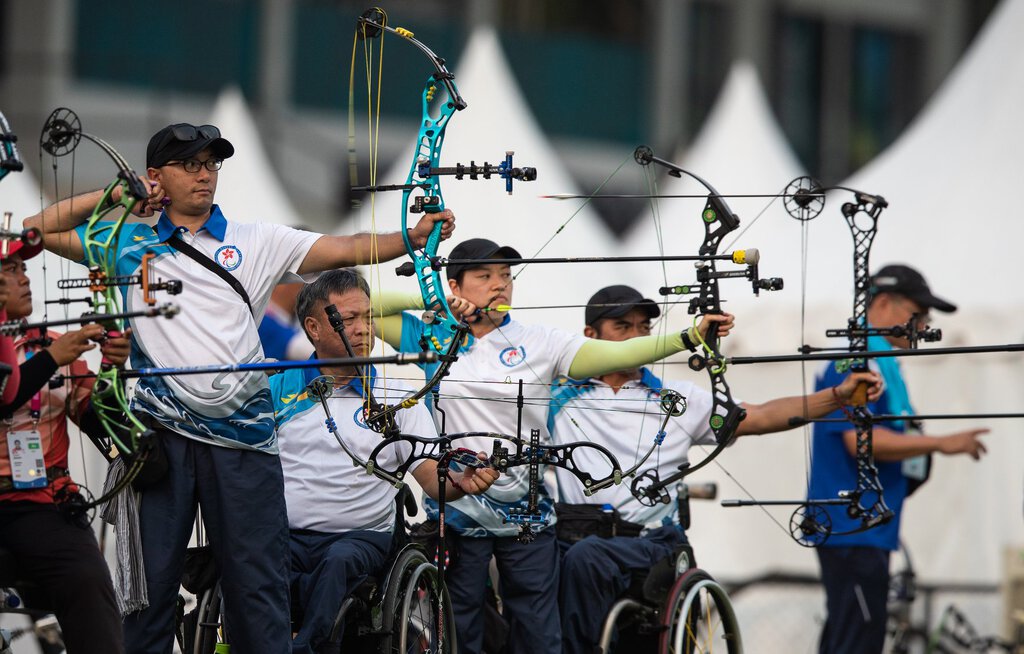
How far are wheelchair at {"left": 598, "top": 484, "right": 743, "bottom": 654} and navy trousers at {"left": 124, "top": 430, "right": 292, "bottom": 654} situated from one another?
154 cm

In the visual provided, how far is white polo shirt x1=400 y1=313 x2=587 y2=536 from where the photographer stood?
233 inches

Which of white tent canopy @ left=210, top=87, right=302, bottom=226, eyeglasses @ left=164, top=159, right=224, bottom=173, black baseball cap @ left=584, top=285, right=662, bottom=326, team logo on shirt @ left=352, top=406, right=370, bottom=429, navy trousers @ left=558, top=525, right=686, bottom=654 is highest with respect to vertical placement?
white tent canopy @ left=210, top=87, right=302, bottom=226

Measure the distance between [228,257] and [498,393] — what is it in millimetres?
1334

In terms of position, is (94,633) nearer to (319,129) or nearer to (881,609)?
(881,609)

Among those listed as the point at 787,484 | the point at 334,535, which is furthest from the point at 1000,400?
the point at 334,535

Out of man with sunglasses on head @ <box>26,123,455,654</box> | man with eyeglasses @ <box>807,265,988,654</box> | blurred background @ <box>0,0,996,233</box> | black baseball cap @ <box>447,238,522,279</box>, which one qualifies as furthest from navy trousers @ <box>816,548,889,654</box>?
blurred background @ <box>0,0,996,233</box>

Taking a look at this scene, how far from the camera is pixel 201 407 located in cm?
483

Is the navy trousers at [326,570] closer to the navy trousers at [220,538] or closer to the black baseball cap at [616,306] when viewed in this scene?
the navy trousers at [220,538]

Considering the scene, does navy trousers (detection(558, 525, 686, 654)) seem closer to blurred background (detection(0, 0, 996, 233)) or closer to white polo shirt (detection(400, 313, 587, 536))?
white polo shirt (detection(400, 313, 587, 536))

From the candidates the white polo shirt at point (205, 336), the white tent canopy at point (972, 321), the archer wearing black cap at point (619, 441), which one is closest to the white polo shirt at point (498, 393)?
the archer wearing black cap at point (619, 441)

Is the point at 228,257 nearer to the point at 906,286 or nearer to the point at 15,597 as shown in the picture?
the point at 15,597

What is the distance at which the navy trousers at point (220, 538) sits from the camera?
4844 millimetres

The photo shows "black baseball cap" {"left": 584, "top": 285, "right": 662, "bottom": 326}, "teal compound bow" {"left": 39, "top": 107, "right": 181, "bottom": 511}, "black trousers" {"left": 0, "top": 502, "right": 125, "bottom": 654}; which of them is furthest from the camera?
"black baseball cap" {"left": 584, "top": 285, "right": 662, "bottom": 326}

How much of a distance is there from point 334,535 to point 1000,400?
5.69 m
